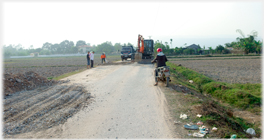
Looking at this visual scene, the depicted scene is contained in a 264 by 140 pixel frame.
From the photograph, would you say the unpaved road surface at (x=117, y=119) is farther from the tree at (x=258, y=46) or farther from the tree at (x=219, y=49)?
the tree at (x=219, y=49)

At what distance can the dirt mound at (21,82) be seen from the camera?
10.1 m

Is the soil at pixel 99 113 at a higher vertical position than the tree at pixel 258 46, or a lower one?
lower

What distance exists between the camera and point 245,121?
8.22 m

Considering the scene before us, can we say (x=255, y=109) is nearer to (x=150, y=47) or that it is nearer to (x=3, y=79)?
(x=3, y=79)

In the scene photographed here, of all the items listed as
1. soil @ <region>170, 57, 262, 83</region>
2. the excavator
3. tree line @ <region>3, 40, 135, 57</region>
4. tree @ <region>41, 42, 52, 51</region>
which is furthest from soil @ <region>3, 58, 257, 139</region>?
tree @ <region>41, 42, 52, 51</region>

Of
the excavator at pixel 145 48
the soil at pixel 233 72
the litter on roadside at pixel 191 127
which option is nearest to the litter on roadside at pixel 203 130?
the litter on roadside at pixel 191 127

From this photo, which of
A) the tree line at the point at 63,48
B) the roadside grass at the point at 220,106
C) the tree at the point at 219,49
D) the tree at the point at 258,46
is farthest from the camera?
the tree line at the point at 63,48

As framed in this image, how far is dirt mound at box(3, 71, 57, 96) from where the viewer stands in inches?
400

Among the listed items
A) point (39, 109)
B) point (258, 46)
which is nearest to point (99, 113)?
point (39, 109)

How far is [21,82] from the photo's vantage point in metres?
11.1

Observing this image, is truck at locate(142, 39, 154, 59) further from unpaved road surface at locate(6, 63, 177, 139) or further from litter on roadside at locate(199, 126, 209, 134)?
litter on roadside at locate(199, 126, 209, 134)

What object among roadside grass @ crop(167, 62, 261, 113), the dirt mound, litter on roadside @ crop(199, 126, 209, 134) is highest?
the dirt mound

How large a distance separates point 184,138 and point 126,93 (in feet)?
16.5

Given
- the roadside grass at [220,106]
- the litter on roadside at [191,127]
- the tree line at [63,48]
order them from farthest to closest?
the tree line at [63,48] → the roadside grass at [220,106] → the litter on roadside at [191,127]
